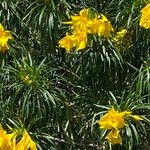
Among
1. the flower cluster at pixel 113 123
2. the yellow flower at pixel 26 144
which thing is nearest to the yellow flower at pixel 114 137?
the flower cluster at pixel 113 123

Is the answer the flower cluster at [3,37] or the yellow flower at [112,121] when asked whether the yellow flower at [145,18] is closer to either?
the yellow flower at [112,121]

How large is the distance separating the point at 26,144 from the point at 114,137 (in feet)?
1.81

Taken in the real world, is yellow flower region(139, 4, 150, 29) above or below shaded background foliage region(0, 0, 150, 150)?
above

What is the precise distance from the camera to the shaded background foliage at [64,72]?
357 cm

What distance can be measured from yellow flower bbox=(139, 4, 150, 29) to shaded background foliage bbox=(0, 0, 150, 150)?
9.8 inches

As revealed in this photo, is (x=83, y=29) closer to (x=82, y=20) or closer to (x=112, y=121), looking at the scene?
(x=82, y=20)

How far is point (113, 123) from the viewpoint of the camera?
10.6 ft

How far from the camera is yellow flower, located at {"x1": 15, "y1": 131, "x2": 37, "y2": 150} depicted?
10.6 feet

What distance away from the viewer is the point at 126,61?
391 centimetres

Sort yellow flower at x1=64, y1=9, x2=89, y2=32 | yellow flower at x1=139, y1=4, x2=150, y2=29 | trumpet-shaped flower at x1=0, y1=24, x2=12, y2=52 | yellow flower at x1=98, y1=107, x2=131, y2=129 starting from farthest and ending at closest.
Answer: trumpet-shaped flower at x1=0, y1=24, x2=12, y2=52
yellow flower at x1=64, y1=9, x2=89, y2=32
yellow flower at x1=139, y1=4, x2=150, y2=29
yellow flower at x1=98, y1=107, x2=131, y2=129

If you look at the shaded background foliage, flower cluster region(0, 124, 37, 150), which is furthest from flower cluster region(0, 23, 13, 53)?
flower cluster region(0, 124, 37, 150)

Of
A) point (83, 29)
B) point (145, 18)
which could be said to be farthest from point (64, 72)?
point (145, 18)

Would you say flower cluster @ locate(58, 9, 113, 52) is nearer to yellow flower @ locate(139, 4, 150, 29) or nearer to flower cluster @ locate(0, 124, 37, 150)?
yellow flower @ locate(139, 4, 150, 29)

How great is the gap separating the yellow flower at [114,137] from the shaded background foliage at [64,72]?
0.19m
